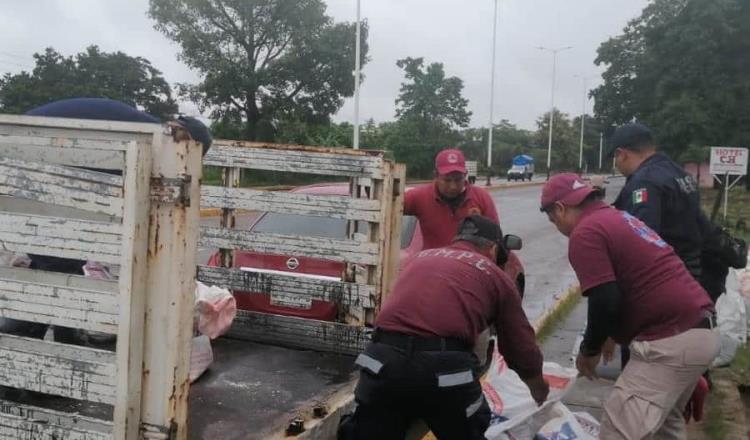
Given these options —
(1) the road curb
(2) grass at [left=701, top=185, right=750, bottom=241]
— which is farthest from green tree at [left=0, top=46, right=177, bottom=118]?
(1) the road curb

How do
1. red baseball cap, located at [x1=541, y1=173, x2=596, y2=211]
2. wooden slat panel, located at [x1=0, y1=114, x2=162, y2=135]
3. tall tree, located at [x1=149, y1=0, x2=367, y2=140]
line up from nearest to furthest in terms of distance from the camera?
wooden slat panel, located at [x1=0, y1=114, x2=162, y2=135]
red baseball cap, located at [x1=541, y1=173, x2=596, y2=211]
tall tree, located at [x1=149, y1=0, x2=367, y2=140]

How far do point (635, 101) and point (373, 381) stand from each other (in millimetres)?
40615

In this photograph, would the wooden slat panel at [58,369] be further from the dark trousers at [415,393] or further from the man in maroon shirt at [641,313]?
the man in maroon shirt at [641,313]

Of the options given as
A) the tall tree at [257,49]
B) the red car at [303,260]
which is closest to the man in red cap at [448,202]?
the red car at [303,260]

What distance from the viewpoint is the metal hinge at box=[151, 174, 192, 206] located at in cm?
237

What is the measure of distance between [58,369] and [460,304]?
4.75ft

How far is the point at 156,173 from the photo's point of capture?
238 centimetres

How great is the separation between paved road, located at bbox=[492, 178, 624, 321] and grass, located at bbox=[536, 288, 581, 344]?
7.8 inches

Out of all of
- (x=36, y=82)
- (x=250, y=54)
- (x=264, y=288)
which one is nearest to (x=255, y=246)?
(x=264, y=288)

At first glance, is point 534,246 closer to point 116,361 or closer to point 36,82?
point 116,361

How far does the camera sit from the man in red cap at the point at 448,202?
197 inches

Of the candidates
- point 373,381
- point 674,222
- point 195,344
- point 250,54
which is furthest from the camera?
point 250,54

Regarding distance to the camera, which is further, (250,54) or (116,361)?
(250,54)

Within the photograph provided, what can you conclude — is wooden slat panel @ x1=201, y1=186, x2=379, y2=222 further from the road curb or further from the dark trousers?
the road curb
